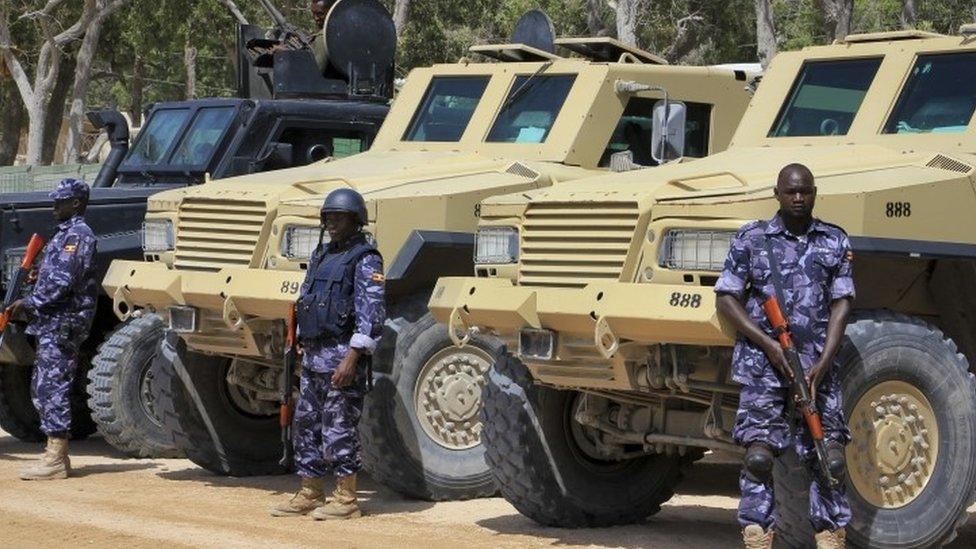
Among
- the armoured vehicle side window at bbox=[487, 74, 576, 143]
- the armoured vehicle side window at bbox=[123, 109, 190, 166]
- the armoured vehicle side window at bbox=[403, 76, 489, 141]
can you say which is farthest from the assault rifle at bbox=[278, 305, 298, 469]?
the armoured vehicle side window at bbox=[123, 109, 190, 166]

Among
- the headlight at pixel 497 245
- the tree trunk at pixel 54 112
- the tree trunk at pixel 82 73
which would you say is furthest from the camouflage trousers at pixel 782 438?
the tree trunk at pixel 54 112

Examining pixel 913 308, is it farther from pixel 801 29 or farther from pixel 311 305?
pixel 801 29

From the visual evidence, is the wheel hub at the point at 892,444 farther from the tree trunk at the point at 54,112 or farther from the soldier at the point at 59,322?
the tree trunk at the point at 54,112

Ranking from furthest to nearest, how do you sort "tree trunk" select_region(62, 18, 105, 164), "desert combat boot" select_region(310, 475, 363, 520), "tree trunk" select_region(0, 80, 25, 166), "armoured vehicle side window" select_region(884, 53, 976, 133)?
1. "tree trunk" select_region(0, 80, 25, 166)
2. "tree trunk" select_region(62, 18, 105, 164)
3. "desert combat boot" select_region(310, 475, 363, 520)
4. "armoured vehicle side window" select_region(884, 53, 976, 133)

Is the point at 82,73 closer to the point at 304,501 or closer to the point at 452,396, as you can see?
the point at 452,396

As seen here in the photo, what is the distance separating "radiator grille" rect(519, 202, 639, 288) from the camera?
8.56 metres

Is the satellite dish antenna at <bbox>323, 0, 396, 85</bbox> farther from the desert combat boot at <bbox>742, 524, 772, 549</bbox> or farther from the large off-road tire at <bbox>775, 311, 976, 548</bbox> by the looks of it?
the desert combat boot at <bbox>742, 524, 772, 549</bbox>

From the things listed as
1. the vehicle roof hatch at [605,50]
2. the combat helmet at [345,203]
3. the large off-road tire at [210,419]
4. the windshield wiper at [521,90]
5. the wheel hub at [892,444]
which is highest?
the vehicle roof hatch at [605,50]

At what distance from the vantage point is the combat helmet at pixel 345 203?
9828 millimetres

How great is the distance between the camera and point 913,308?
8883 millimetres

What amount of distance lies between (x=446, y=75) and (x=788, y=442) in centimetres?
550

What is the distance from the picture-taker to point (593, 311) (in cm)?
827

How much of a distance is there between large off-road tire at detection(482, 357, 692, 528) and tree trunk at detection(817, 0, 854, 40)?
15.7 metres

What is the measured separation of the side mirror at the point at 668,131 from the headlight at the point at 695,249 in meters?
2.12
